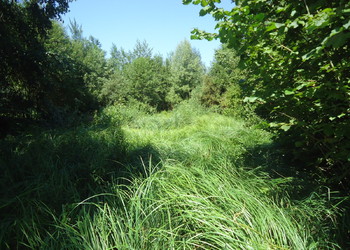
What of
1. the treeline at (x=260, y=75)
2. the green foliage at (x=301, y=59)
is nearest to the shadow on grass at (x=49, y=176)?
the treeline at (x=260, y=75)

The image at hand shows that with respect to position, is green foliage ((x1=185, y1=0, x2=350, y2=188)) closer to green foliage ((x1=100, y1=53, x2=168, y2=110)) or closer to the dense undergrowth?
the dense undergrowth

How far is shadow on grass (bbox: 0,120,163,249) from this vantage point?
159 centimetres

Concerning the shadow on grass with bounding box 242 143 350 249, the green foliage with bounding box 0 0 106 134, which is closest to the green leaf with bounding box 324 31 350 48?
the shadow on grass with bounding box 242 143 350 249

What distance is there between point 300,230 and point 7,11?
23.3 ft

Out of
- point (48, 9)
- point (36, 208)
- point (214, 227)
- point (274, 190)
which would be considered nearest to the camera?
point (214, 227)

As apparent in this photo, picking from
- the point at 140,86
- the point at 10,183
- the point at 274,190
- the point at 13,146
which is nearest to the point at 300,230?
the point at 274,190

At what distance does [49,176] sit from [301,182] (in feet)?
10.3

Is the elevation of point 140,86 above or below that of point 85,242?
above

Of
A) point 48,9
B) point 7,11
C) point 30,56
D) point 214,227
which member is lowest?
point 214,227

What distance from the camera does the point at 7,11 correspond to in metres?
4.70

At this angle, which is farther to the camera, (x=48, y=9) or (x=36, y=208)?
(x=48, y=9)

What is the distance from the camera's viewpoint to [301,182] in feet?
7.29

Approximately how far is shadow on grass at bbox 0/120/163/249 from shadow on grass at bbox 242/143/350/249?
1725 millimetres

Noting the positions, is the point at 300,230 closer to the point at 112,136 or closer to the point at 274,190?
the point at 274,190
